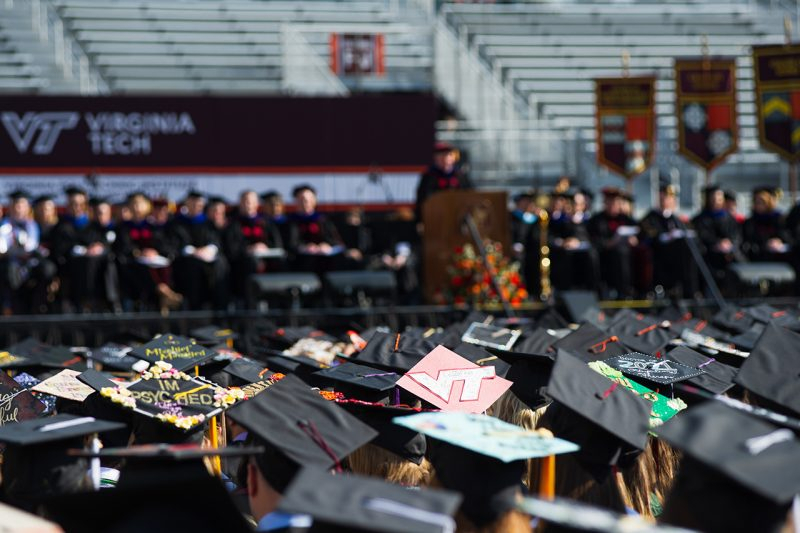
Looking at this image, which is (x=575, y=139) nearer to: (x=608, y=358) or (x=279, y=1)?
(x=279, y=1)

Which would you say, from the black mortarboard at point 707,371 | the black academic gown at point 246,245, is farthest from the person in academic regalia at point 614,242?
the black mortarboard at point 707,371

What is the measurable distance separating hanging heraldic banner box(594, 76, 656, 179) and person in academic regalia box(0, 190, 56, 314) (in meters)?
6.56

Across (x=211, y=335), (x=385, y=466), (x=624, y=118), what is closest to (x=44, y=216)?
(x=211, y=335)

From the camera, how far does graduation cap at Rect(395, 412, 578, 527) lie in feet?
10.8

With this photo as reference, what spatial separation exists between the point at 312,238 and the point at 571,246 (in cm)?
277

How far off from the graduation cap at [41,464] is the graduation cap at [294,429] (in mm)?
490

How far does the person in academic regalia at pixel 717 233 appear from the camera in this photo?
12414 mm

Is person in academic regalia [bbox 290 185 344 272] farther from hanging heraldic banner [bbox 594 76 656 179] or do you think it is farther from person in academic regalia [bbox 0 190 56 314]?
hanging heraldic banner [bbox 594 76 656 179]

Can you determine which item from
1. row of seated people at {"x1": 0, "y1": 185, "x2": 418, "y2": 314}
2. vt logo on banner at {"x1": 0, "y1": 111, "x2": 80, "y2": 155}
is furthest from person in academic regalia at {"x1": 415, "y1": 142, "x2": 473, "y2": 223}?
vt logo on banner at {"x1": 0, "y1": 111, "x2": 80, "y2": 155}

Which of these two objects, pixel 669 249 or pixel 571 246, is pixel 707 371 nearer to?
pixel 669 249

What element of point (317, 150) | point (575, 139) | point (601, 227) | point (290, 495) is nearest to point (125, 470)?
point (290, 495)

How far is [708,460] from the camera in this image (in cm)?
282

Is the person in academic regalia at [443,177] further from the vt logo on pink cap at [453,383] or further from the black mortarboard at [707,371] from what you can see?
the vt logo on pink cap at [453,383]

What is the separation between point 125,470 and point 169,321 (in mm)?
6030
